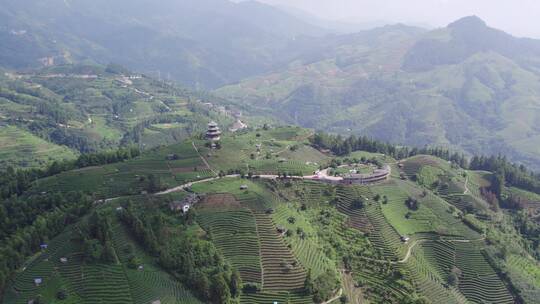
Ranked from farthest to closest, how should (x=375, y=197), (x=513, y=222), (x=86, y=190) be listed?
1. (x=513, y=222)
2. (x=375, y=197)
3. (x=86, y=190)

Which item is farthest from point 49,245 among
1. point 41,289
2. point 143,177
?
point 143,177

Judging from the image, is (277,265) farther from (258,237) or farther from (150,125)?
(150,125)

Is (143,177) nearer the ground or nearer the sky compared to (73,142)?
nearer the sky

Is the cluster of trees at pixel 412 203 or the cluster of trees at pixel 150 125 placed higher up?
the cluster of trees at pixel 412 203

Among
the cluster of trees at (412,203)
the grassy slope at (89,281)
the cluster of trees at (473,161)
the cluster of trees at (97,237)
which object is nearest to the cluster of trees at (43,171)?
the cluster of trees at (97,237)

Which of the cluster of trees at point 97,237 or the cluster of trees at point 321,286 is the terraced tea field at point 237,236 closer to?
the cluster of trees at point 321,286

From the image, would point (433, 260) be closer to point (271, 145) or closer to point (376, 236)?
point (376, 236)

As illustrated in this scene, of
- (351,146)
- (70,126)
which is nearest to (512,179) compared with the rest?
(351,146)
